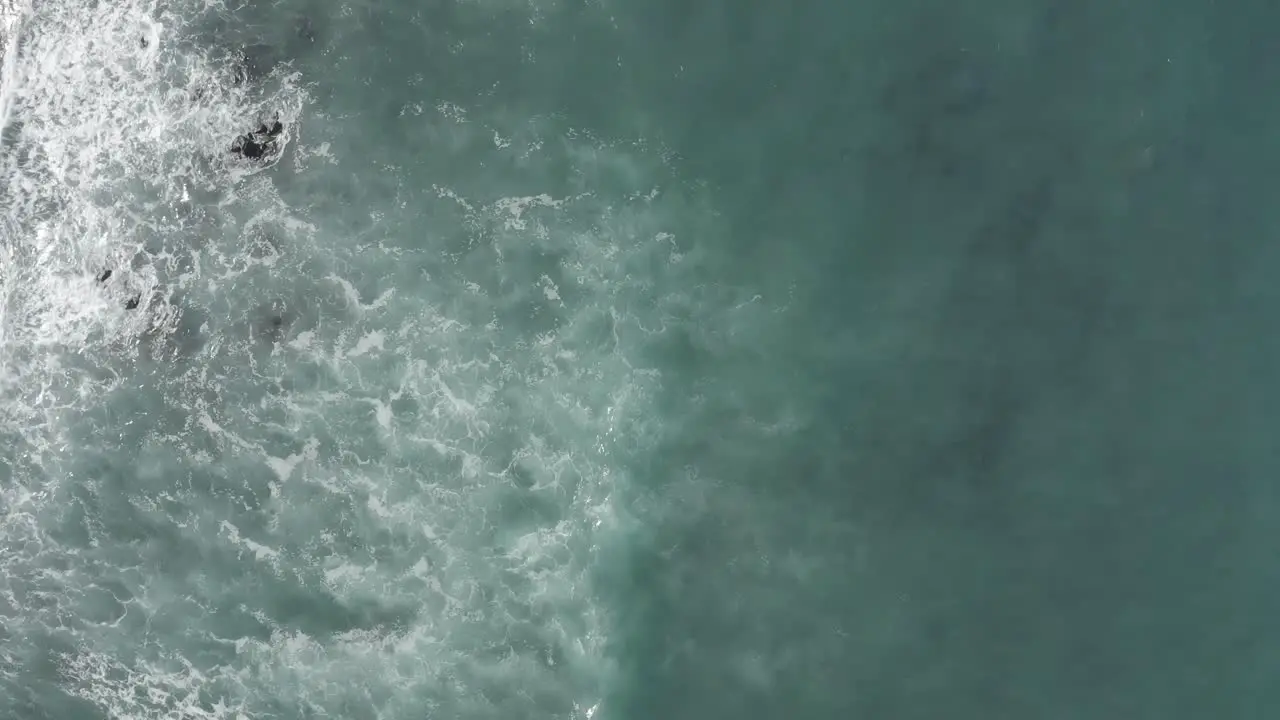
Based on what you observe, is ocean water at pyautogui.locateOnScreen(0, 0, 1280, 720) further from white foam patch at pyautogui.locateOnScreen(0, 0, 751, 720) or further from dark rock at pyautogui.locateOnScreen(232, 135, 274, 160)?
dark rock at pyautogui.locateOnScreen(232, 135, 274, 160)

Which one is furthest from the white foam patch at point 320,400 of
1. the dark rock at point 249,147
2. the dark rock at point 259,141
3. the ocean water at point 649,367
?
the dark rock at point 249,147

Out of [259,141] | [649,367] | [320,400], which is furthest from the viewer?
[259,141]

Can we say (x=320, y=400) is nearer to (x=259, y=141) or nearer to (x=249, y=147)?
(x=249, y=147)

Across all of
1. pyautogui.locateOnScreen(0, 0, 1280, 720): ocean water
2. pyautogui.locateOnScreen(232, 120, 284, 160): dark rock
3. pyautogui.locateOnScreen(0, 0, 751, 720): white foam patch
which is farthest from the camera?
pyautogui.locateOnScreen(232, 120, 284, 160): dark rock

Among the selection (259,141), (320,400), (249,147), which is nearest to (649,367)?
(320,400)

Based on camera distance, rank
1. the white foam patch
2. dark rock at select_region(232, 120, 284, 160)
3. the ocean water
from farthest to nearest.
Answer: dark rock at select_region(232, 120, 284, 160)
the white foam patch
the ocean water

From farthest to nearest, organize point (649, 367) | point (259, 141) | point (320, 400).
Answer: point (259, 141), point (320, 400), point (649, 367)

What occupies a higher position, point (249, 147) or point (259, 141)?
point (259, 141)

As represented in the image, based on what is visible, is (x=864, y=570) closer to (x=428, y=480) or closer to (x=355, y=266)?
(x=428, y=480)

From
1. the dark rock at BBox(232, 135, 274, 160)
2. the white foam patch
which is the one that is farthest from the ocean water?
the dark rock at BBox(232, 135, 274, 160)

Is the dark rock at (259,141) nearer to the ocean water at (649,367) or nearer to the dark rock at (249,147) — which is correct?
the dark rock at (249,147)
